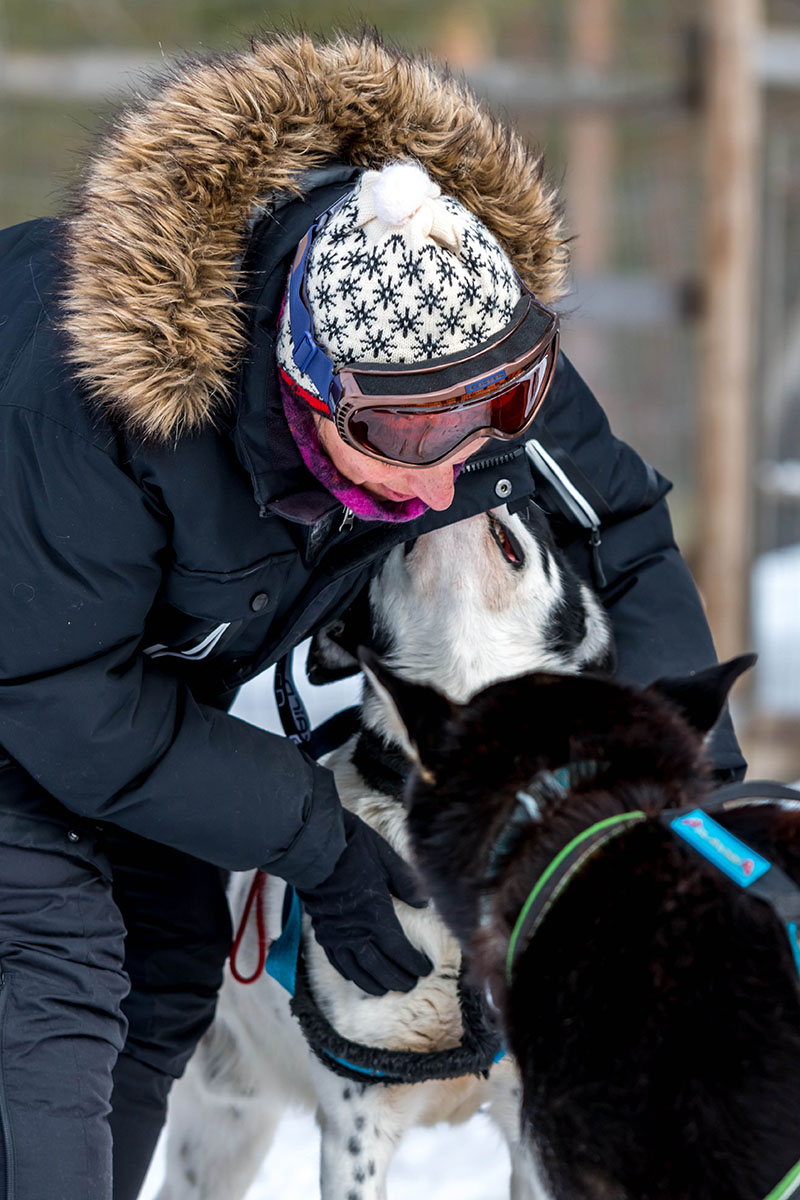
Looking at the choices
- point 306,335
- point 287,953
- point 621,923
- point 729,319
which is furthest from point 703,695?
point 729,319

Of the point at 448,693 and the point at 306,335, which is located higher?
the point at 306,335

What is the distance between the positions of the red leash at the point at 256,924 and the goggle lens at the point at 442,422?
973 mm

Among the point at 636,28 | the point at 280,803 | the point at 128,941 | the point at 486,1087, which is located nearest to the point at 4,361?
the point at 280,803

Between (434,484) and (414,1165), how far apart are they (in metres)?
1.95

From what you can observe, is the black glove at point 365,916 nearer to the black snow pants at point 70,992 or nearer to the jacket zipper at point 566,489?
the black snow pants at point 70,992

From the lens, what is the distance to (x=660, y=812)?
1.60 m

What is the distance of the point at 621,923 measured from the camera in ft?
4.98

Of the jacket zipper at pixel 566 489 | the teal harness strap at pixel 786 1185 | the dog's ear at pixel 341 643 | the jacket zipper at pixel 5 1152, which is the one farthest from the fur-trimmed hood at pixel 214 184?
the teal harness strap at pixel 786 1185

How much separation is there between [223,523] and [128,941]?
0.87 metres

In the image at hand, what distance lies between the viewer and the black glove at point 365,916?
2.01m

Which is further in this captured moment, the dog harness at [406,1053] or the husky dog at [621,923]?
the dog harness at [406,1053]

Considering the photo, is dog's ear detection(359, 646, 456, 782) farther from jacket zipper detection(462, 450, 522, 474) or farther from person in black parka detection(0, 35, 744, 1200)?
jacket zipper detection(462, 450, 522, 474)

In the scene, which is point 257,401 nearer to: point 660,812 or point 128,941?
point 660,812

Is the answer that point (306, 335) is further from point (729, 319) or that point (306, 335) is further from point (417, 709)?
point (729, 319)
